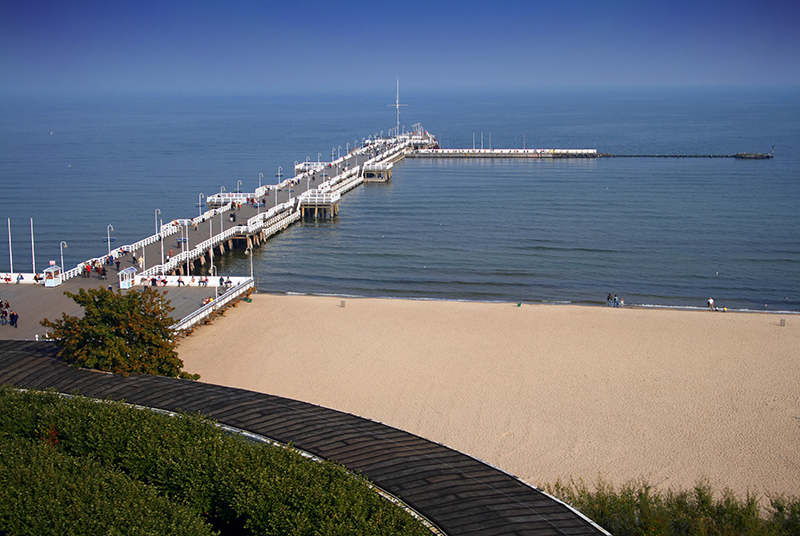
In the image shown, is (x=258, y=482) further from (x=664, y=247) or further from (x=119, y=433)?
(x=664, y=247)

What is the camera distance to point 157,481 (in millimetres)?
14891

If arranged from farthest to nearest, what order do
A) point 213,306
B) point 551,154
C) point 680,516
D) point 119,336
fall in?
point 551,154 < point 213,306 < point 119,336 < point 680,516

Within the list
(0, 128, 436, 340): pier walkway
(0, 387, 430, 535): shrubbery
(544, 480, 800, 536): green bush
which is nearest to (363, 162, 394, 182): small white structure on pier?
(0, 128, 436, 340): pier walkway

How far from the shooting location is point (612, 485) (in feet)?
61.5

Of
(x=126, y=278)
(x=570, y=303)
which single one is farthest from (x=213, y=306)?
(x=570, y=303)

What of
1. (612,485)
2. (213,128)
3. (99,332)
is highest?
(213,128)

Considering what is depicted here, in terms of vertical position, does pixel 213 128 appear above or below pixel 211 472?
above

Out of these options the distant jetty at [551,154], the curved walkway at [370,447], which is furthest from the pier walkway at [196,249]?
the distant jetty at [551,154]

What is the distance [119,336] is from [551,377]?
14708mm

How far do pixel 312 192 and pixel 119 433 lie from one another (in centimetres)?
4721

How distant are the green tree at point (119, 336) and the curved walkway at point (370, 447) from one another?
19.9 inches

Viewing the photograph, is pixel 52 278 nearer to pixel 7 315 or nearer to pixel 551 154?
pixel 7 315

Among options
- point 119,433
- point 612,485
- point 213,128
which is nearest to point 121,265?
point 119,433

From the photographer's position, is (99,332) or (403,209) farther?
(403,209)
